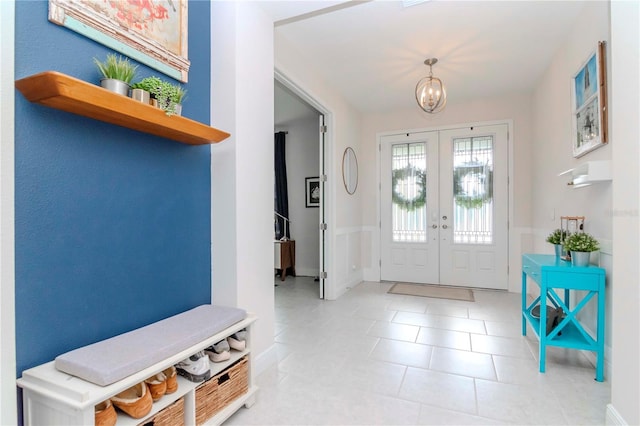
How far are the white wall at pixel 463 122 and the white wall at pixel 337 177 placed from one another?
201 millimetres

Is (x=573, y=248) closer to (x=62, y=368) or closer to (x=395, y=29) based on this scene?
(x=395, y=29)

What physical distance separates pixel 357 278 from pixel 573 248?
3059 mm

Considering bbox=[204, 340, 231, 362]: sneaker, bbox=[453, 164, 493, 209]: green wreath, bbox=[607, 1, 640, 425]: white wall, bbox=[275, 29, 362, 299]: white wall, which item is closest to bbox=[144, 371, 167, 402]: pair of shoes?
bbox=[204, 340, 231, 362]: sneaker

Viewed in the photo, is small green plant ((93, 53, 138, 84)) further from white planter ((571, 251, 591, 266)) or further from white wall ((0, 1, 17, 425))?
white planter ((571, 251, 591, 266))

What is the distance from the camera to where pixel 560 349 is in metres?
2.53

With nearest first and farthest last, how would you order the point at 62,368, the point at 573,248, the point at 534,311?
the point at 62,368
the point at 573,248
the point at 534,311

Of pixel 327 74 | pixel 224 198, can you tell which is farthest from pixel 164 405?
pixel 327 74

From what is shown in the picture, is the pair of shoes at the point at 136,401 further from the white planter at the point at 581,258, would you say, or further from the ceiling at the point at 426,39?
the white planter at the point at 581,258

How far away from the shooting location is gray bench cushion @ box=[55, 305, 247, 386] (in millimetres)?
1126

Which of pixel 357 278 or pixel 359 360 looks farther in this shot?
pixel 357 278

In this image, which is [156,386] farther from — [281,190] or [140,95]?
[281,190]

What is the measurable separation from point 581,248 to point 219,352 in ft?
7.93

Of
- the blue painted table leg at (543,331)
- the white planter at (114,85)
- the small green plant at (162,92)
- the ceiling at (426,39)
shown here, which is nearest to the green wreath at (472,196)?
the ceiling at (426,39)

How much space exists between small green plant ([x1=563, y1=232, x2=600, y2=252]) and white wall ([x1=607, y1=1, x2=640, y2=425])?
724 millimetres
